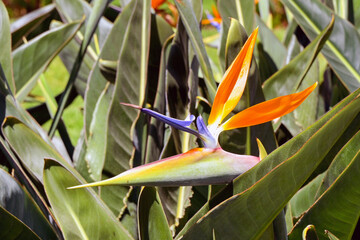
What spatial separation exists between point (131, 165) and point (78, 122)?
225 cm

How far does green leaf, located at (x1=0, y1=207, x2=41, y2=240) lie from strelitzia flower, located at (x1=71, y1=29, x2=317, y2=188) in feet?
0.44

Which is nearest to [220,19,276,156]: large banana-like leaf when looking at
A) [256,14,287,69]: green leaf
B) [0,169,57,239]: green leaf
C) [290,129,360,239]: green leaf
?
[290,129,360,239]: green leaf

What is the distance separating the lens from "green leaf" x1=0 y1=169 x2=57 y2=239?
601 mm

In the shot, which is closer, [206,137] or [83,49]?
[206,137]

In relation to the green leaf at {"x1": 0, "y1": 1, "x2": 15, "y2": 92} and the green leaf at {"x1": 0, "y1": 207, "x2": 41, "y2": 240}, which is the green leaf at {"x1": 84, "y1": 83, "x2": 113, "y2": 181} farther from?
the green leaf at {"x1": 0, "y1": 207, "x2": 41, "y2": 240}

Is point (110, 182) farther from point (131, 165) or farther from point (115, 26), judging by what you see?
point (115, 26)

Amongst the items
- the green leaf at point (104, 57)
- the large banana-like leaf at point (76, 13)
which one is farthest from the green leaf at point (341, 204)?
the large banana-like leaf at point (76, 13)

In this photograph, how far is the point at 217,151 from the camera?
48 cm

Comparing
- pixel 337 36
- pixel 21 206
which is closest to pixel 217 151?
pixel 21 206

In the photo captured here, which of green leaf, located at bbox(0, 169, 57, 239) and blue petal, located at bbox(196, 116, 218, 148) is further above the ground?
blue petal, located at bbox(196, 116, 218, 148)

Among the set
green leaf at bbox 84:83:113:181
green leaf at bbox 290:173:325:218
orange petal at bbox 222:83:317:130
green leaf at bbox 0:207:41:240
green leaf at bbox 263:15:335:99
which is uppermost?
orange petal at bbox 222:83:317:130

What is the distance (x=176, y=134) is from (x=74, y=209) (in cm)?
27

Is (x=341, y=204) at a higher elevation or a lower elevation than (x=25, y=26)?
lower

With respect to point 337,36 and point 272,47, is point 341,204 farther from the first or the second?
point 272,47
